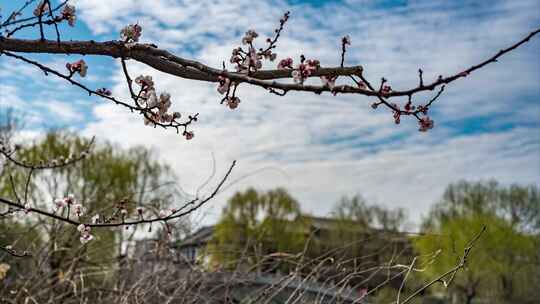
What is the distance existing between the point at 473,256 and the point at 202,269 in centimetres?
1904

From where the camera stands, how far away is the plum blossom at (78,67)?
1780 mm

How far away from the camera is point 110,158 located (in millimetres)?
18234

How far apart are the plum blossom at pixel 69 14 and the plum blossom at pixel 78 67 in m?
0.19

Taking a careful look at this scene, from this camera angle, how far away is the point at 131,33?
172 centimetres

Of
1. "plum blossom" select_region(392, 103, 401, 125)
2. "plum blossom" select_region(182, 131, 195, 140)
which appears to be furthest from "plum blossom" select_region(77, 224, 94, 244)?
"plum blossom" select_region(392, 103, 401, 125)

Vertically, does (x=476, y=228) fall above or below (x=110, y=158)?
below

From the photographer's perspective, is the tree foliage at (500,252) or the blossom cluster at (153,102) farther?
the tree foliage at (500,252)

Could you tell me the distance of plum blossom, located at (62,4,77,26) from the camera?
6.25 feet

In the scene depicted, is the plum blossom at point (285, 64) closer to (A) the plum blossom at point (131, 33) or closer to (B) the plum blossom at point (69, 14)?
(A) the plum blossom at point (131, 33)

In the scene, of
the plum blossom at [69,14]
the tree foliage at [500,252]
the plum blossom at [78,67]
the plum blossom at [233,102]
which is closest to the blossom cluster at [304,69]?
the plum blossom at [233,102]

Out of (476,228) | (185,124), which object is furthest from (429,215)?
(185,124)

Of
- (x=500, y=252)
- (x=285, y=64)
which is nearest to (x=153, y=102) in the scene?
(x=285, y=64)

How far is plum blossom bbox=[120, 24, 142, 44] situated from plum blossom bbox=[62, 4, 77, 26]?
11.6 inches

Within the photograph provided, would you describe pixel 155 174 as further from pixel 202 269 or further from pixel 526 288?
pixel 202 269
